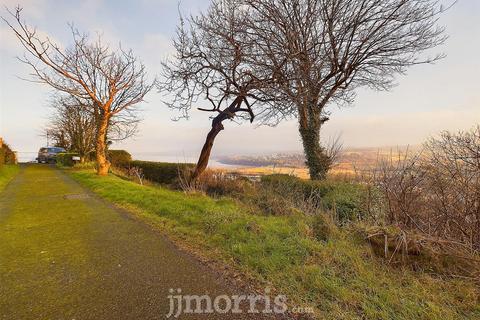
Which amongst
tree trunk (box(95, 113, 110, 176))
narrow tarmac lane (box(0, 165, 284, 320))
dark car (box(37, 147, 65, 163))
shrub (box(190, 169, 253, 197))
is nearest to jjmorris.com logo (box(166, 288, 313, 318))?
narrow tarmac lane (box(0, 165, 284, 320))

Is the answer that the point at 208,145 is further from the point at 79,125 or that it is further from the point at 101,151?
the point at 79,125

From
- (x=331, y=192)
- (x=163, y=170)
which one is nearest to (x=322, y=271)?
(x=331, y=192)

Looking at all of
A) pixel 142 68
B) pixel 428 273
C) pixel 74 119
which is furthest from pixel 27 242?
pixel 74 119

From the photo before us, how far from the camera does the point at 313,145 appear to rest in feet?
45.7

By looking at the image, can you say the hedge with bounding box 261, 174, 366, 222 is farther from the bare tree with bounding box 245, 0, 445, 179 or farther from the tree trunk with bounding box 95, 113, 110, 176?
the tree trunk with bounding box 95, 113, 110, 176

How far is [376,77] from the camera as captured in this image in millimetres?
13992

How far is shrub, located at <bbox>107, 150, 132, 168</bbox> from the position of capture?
23377 millimetres

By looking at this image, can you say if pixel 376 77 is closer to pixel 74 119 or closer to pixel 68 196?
pixel 68 196

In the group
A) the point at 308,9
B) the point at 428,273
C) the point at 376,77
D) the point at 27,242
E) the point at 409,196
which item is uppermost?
→ the point at 308,9

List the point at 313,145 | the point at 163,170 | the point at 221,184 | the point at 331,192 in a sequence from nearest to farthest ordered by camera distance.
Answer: the point at 331,192
the point at 221,184
the point at 313,145
the point at 163,170

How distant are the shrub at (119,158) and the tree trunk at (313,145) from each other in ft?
50.7

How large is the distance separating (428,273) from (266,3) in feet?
35.2

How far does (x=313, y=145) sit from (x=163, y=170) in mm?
9618

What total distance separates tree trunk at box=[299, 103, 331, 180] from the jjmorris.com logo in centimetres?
1125
